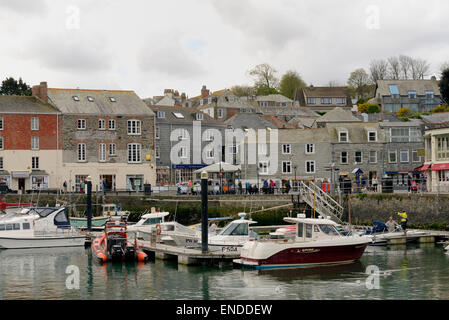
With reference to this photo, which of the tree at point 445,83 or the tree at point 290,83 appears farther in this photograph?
the tree at point 290,83

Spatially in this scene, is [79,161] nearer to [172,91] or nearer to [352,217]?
[352,217]

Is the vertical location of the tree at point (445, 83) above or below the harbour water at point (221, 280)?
above

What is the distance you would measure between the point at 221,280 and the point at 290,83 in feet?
361

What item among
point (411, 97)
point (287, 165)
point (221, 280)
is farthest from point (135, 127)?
point (411, 97)

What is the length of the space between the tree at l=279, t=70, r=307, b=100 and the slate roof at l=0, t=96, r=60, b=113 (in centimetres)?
7509

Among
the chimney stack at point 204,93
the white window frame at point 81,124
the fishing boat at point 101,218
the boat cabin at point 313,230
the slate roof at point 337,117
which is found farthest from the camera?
the chimney stack at point 204,93

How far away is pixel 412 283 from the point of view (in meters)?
27.0

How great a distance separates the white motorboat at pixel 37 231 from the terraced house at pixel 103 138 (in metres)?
21.2

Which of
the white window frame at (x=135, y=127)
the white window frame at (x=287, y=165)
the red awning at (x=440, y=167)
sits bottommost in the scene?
the red awning at (x=440, y=167)

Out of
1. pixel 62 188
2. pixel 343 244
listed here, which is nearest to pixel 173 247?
Answer: pixel 343 244

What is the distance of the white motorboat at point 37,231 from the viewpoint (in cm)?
3875

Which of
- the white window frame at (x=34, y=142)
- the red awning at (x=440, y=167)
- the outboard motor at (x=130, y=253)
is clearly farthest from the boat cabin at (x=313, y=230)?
the white window frame at (x=34, y=142)

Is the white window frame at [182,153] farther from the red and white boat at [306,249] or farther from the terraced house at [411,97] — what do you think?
the terraced house at [411,97]

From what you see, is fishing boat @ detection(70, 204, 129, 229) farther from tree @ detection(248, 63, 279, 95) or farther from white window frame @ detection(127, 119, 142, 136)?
tree @ detection(248, 63, 279, 95)
